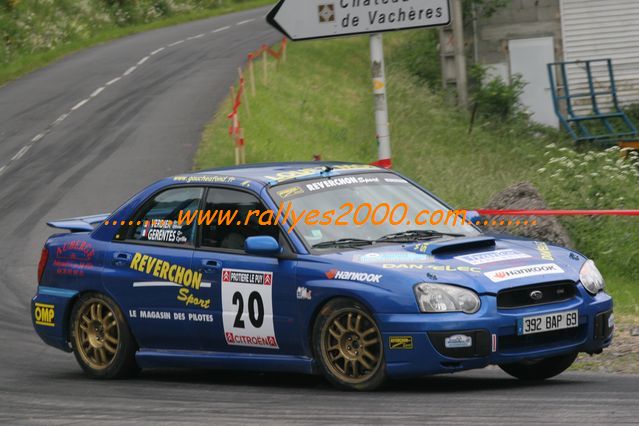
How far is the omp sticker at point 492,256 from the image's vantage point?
809 cm

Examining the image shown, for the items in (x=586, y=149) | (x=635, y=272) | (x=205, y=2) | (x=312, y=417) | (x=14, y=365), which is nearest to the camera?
(x=312, y=417)

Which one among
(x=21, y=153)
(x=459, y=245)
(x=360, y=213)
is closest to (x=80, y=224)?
(x=360, y=213)

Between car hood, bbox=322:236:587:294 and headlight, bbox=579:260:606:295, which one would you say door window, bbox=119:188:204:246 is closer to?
car hood, bbox=322:236:587:294

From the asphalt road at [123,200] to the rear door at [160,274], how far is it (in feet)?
1.37

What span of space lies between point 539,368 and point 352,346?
148cm

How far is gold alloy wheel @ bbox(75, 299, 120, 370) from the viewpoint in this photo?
9695 millimetres

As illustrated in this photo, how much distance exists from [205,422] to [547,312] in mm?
2263

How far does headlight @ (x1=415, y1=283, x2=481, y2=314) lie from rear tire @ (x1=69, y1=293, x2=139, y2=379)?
2737 millimetres

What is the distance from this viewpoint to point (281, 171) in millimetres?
9320

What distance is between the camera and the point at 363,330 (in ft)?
26.4

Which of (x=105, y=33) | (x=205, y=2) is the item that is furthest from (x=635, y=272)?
(x=205, y=2)

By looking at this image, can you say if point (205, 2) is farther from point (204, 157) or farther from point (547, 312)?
point (547, 312)

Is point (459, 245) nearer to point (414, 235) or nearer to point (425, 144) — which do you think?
point (414, 235)

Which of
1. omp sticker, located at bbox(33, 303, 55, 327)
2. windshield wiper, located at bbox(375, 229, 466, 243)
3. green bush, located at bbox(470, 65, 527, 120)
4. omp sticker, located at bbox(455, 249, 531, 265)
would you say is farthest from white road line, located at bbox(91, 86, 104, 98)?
omp sticker, located at bbox(455, 249, 531, 265)
